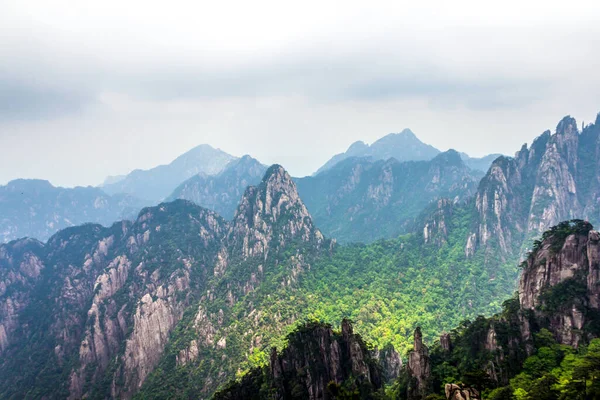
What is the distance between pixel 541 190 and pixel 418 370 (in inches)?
5593

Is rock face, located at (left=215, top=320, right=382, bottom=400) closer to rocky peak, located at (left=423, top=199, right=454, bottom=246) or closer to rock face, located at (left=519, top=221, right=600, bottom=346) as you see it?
rock face, located at (left=519, top=221, right=600, bottom=346)

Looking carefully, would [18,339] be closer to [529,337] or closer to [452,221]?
[529,337]

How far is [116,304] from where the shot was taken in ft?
437

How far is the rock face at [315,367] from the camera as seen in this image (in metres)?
55.2

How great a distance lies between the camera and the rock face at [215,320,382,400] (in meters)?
55.2

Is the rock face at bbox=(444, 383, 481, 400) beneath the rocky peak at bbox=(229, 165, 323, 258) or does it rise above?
beneath

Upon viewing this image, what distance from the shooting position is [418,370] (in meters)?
46.8

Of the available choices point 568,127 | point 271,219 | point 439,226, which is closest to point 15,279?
point 271,219

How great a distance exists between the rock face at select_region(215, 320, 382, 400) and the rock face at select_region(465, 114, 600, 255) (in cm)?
10769

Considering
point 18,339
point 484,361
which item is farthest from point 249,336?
point 18,339

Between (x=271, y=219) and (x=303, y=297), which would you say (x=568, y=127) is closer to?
(x=271, y=219)

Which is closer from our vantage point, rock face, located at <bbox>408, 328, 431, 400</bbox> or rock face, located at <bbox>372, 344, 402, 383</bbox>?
rock face, located at <bbox>408, 328, 431, 400</bbox>

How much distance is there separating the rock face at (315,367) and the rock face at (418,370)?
8833 millimetres

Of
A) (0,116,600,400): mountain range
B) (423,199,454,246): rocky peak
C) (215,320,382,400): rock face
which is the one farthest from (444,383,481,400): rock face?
(423,199,454,246): rocky peak
